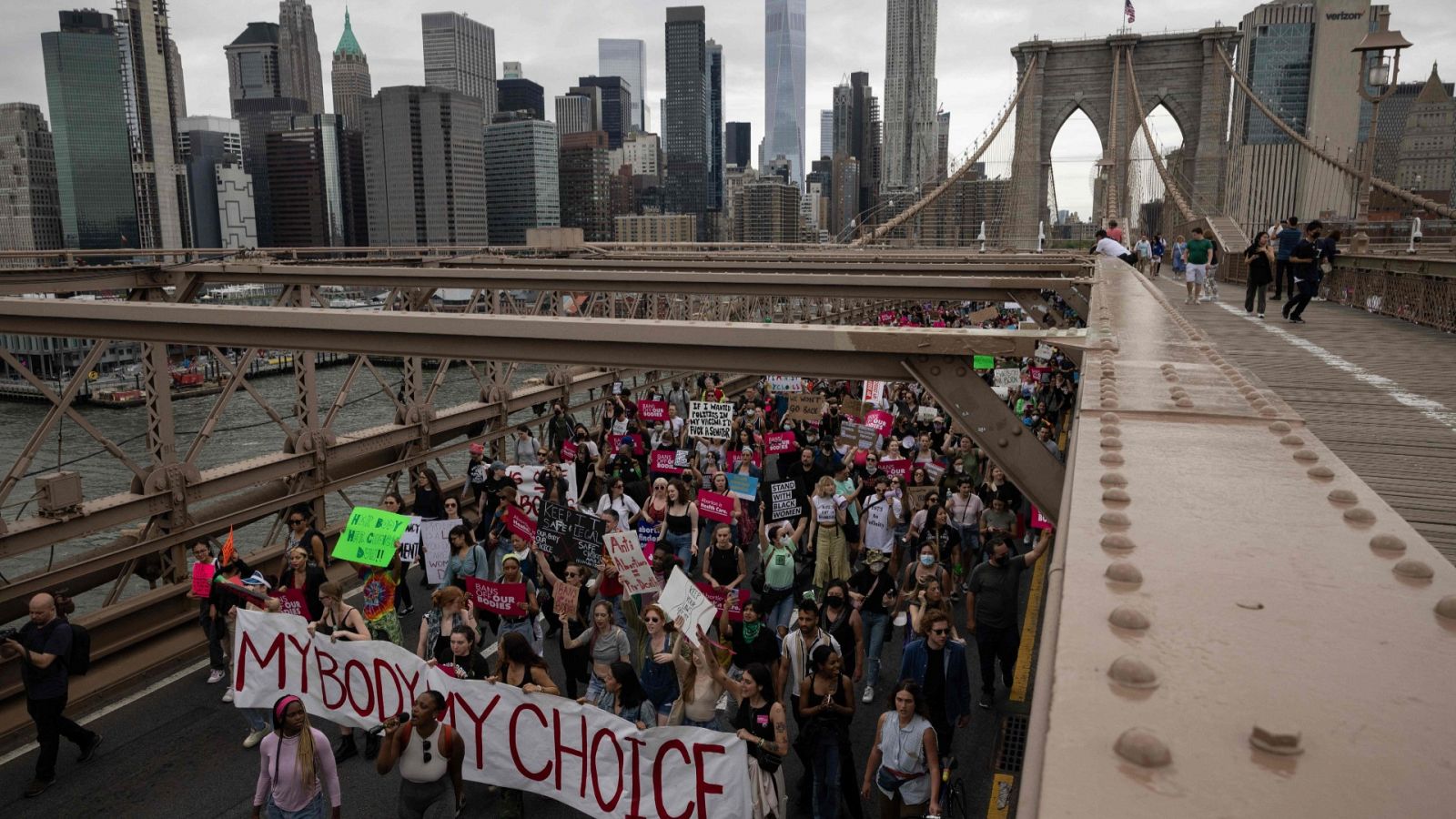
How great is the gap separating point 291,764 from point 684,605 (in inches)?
111

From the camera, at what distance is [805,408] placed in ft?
52.7

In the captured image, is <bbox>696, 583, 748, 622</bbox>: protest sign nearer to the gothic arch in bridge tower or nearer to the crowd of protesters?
the crowd of protesters

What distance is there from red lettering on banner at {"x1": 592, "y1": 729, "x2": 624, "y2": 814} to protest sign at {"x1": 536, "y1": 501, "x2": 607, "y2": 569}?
3.31 m

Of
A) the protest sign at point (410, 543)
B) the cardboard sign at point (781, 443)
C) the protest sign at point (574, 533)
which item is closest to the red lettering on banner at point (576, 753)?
the protest sign at point (574, 533)

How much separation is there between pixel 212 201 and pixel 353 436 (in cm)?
19295

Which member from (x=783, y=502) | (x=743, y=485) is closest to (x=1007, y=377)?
(x=743, y=485)

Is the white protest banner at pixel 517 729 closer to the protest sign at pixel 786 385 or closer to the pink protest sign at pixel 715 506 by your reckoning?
the pink protest sign at pixel 715 506

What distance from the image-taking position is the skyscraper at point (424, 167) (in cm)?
15600

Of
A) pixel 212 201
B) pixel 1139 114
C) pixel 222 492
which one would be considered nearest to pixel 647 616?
pixel 222 492

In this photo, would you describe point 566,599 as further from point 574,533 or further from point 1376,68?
point 1376,68

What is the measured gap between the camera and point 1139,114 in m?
50.0

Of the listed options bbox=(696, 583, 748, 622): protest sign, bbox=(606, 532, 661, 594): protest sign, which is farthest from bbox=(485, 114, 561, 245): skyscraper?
bbox=(696, 583, 748, 622): protest sign

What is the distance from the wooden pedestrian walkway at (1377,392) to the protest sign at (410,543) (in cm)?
866

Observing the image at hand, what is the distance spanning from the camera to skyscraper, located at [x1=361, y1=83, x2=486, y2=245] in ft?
512
